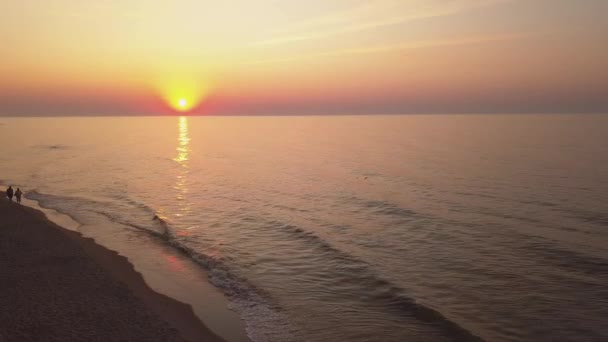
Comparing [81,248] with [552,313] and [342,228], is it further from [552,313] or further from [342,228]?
[552,313]

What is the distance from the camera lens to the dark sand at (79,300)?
14.0 meters

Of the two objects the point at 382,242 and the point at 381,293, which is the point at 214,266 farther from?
the point at 382,242

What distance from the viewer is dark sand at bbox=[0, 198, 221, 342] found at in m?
14.0

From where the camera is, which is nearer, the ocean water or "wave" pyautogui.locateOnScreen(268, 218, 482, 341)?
"wave" pyautogui.locateOnScreen(268, 218, 482, 341)

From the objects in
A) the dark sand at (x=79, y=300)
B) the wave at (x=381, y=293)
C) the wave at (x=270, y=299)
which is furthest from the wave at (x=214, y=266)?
the wave at (x=381, y=293)

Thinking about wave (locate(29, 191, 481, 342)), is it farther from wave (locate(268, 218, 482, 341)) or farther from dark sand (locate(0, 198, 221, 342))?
dark sand (locate(0, 198, 221, 342))

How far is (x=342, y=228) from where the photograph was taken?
30062mm

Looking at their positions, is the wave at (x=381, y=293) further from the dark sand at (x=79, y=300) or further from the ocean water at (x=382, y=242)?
the dark sand at (x=79, y=300)

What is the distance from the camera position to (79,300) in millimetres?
16438

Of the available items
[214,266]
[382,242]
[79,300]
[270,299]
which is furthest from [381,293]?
[79,300]

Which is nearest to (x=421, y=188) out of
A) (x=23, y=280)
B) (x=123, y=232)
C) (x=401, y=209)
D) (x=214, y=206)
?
(x=401, y=209)

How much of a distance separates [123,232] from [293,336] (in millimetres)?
18900

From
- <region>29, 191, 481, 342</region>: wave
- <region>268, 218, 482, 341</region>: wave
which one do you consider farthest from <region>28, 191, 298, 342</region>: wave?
<region>268, 218, 482, 341</region>: wave

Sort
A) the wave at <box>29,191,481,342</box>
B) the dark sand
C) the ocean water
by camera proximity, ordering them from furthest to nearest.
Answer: the ocean water, the wave at <box>29,191,481,342</box>, the dark sand
